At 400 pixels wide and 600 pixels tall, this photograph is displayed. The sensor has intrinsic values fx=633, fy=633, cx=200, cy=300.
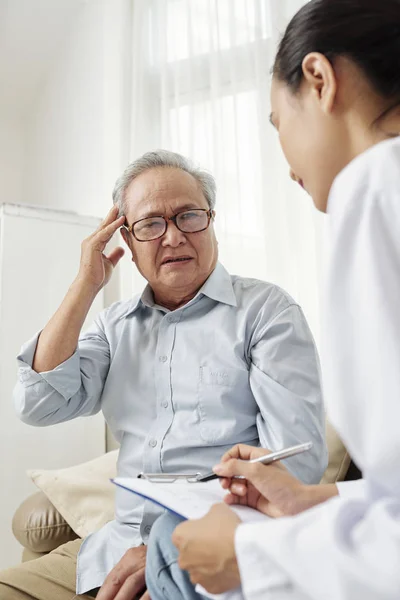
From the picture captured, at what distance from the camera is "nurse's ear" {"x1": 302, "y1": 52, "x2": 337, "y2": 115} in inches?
28.4

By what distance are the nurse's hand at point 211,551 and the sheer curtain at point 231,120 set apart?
1.45 m

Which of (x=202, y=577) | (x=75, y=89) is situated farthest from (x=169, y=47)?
(x=202, y=577)

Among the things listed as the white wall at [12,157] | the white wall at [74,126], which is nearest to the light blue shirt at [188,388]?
the white wall at [74,126]

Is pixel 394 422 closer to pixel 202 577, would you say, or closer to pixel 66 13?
pixel 202 577

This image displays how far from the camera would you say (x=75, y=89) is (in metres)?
3.52

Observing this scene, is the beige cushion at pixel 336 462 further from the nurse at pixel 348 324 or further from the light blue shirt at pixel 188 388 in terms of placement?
the nurse at pixel 348 324

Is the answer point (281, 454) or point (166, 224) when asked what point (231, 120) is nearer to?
point (166, 224)

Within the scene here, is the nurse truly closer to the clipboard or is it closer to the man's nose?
the clipboard

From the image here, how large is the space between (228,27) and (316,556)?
2.32m

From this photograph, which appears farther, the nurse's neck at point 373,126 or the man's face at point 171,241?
the man's face at point 171,241

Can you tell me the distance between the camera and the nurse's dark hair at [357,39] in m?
0.72

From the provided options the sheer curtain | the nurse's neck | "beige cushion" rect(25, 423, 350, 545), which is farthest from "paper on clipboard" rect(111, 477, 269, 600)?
the sheer curtain

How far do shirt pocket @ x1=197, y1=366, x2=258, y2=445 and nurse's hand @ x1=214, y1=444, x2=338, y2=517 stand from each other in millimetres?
381

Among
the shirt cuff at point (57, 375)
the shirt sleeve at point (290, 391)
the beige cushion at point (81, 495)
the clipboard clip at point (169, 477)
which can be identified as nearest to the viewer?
the clipboard clip at point (169, 477)
